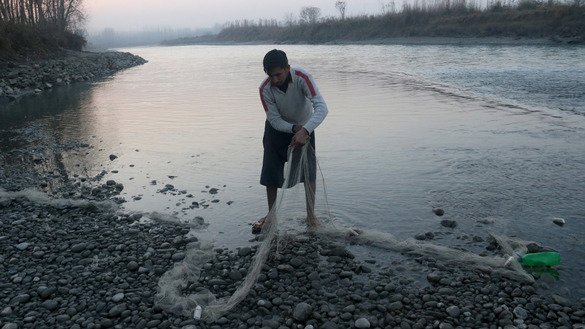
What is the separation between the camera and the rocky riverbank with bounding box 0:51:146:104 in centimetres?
2281

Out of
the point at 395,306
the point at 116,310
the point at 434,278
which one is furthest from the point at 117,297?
the point at 434,278

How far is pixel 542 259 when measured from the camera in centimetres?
466

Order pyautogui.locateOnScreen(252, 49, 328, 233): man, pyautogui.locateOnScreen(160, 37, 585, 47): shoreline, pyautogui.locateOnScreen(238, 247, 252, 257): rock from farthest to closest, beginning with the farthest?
pyautogui.locateOnScreen(160, 37, 585, 47): shoreline
pyautogui.locateOnScreen(238, 247, 252, 257): rock
pyautogui.locateOnScreen(252, 49, 328, 233): man

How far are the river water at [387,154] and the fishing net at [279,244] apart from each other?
1.30ft

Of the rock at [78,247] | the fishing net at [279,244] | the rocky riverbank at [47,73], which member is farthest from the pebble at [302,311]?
the rocky riverbank at [47,73]

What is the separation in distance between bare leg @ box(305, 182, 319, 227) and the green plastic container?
7.79 ft

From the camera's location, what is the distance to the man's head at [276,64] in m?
4.82

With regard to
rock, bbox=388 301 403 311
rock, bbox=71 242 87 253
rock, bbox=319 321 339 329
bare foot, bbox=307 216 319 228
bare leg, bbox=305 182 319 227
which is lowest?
rock, bbox=319 321 339 329

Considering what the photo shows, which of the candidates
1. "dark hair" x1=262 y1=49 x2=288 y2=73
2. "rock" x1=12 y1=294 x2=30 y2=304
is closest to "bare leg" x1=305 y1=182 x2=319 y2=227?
"dark hair" x1=262 y1=49 x2=288 y2=73

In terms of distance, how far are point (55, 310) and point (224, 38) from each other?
138m

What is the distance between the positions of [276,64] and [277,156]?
1180 mm

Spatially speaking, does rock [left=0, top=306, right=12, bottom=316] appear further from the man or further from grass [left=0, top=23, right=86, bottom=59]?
grass [left=0, top=23, right=86, bottom=59]

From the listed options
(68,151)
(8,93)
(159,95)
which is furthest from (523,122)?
(8,93)

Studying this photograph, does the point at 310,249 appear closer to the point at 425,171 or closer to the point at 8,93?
the point at 425,171
